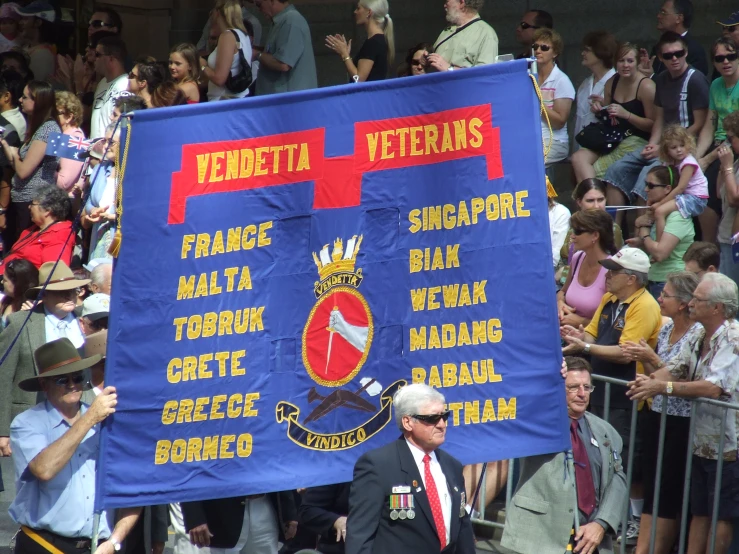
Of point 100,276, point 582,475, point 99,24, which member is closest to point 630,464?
point 582,475

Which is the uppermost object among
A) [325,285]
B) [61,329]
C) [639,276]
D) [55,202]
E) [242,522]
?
[55,202]

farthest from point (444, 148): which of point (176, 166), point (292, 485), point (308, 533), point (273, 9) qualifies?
point (273, 9)

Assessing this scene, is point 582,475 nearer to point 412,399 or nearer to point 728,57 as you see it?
point 412,399

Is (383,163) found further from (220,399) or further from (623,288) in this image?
(623,288)

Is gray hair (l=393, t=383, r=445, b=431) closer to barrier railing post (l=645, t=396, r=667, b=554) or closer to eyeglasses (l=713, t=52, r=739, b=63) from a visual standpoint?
barrier railing post (l=645, t=396, r=667, b=554)

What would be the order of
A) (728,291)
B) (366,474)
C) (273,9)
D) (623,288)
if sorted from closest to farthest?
(366,474) → (728,291) → (623,288) → (273,9)

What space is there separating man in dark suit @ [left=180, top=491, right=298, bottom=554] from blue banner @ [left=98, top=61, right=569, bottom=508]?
49 centimetres

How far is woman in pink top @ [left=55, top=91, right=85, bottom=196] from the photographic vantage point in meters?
12.3

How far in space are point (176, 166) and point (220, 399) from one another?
128cm

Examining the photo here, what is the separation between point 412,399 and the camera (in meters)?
5.77

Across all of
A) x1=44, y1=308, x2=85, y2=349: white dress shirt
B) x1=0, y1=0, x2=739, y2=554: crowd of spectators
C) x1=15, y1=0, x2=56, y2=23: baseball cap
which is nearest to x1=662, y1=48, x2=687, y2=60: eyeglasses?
x1=0, y1=0, x2=739, y2=554: crowd of spectators

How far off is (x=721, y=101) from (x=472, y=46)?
7.21 feet

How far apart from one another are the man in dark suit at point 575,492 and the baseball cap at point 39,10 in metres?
10.4

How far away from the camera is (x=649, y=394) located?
750cm
